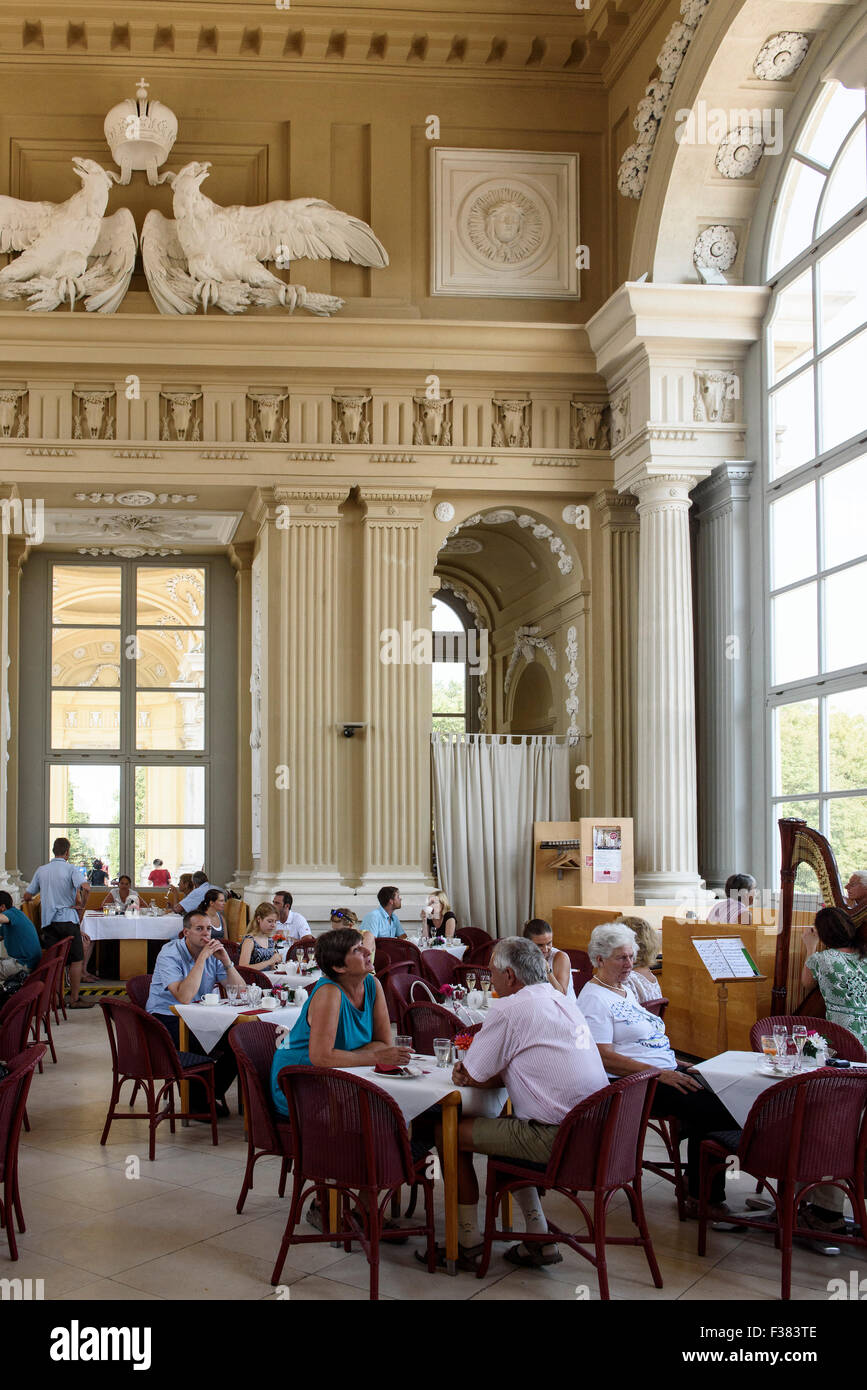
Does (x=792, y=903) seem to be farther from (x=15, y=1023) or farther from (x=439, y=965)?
(x=15, y=1023)

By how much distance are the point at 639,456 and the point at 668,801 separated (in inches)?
122

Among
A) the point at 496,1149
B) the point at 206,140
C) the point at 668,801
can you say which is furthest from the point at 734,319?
the point at 496,1149

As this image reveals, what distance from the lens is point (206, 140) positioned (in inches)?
485

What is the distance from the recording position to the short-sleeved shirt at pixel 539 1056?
4672 mm

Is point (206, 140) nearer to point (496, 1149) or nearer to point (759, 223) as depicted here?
point (759, 223)

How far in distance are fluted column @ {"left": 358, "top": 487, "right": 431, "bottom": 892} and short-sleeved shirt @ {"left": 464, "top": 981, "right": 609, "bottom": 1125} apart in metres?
7.15

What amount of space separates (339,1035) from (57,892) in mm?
7123

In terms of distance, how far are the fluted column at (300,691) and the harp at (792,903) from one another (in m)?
5.11

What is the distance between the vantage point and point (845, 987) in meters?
5.73

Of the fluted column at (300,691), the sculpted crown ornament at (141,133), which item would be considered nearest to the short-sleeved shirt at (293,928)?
the fluted column at (300,691)

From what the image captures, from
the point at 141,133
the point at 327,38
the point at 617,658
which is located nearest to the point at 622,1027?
the point at 617,658

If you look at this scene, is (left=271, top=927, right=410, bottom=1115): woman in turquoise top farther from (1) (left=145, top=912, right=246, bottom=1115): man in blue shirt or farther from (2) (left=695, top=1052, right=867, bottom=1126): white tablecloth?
(1) (left=145, top=912, right=246, bottom=1115): man in blue shirt

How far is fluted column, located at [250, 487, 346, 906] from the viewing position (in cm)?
1195

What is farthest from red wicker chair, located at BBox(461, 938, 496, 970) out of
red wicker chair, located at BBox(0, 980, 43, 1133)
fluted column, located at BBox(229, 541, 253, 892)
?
fluted column, located at BBox(229, 541, 253, 892)
